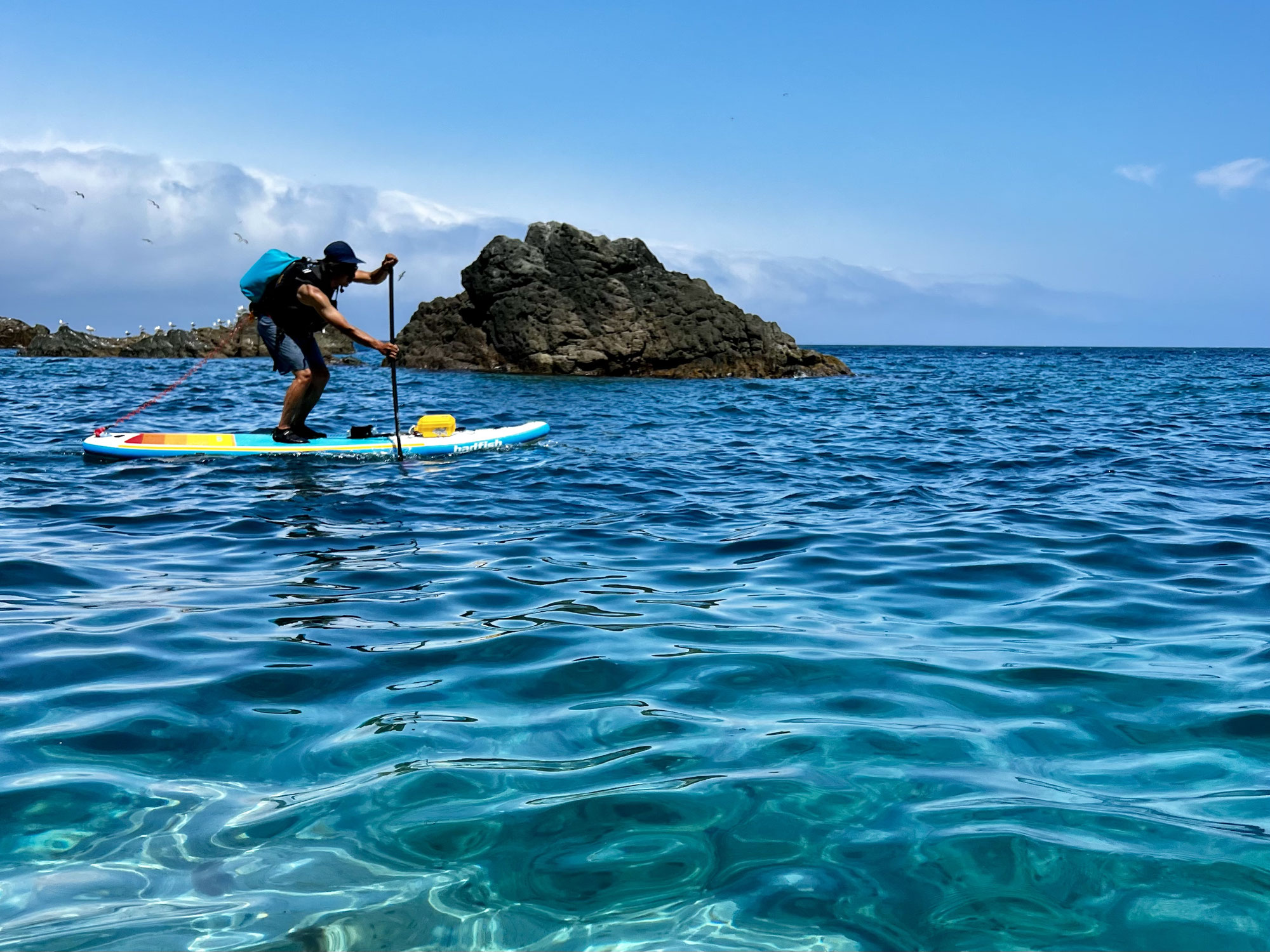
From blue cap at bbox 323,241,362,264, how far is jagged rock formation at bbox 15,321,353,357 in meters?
42.0

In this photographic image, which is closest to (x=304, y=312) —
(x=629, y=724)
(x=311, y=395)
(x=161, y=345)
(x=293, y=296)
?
(x=293, y=296)

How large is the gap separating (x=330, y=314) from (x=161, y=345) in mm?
48925

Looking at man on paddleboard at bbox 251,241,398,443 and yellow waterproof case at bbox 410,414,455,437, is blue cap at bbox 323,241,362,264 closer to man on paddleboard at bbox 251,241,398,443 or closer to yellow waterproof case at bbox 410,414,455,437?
man on paddleboard at bbox 251,241,398,443

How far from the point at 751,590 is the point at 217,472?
679cm

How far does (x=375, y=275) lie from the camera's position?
442 inches

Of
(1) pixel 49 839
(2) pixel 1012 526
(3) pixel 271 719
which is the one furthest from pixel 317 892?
(2) pixel 1012 526

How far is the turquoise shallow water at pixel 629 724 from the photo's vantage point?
248 centimetres

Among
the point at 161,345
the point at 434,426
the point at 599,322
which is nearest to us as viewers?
the point at 434,426

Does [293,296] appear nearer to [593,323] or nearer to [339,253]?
[339,253]

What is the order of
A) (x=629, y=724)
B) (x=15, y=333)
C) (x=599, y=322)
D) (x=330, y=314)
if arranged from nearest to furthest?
(x=629, y=724), (x=330, y=314), (x=599, y=322), (x=15, y=333)

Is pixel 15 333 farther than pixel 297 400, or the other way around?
pixel 15 333

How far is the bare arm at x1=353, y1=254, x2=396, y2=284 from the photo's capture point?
36.3ft

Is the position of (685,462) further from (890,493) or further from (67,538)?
(67,538)

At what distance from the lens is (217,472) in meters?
10.3
